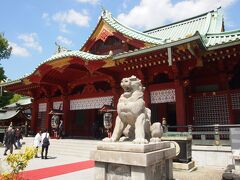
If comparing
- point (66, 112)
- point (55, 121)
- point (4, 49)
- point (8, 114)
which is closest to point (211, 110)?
point (66, 112)

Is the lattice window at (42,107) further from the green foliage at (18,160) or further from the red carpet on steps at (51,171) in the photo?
the green foliage at (18,160)

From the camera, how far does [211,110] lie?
12.2 metres

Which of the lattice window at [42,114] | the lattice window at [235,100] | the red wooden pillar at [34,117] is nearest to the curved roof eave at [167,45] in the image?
the lattice window at [235,100]

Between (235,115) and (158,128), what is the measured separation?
26.6 feet

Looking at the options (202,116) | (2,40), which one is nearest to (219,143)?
(202,116)

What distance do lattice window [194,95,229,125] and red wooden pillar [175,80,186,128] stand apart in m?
1.28

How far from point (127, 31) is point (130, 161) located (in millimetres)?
12299

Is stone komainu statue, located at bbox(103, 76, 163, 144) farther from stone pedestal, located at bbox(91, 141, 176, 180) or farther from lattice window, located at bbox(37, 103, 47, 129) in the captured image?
lattice window, located at bbox(37, 103, 47, 129)

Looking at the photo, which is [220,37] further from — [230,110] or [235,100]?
[230,110]

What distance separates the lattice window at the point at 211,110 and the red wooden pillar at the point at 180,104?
4.20ft

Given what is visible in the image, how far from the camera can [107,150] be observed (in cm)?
517

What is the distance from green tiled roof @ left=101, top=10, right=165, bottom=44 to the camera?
14432mm

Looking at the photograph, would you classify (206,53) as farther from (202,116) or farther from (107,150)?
(107,150)

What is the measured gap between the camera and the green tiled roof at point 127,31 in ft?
47.3
